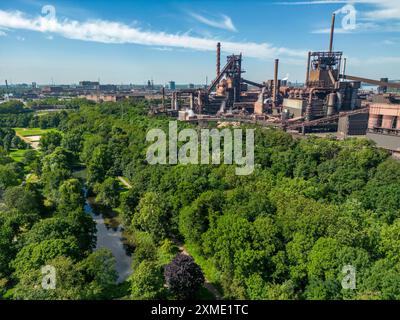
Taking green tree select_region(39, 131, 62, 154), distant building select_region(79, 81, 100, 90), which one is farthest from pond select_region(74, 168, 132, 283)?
distant building select_region(79, 81, 100, 90)

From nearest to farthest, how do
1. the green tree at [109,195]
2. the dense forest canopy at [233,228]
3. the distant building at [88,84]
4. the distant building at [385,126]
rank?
the dense forest canopy at [233,228]
the green tree at [109,195]
the distant building at [385,126]
the distant building at [88,84]

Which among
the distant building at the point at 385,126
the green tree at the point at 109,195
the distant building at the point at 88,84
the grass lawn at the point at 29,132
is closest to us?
the green tree at the point at 109,195

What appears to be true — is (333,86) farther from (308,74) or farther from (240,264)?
(240,264)

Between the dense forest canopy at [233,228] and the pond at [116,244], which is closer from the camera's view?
the dense forest canopy at [233,228]

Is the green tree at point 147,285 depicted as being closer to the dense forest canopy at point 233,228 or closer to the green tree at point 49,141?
the dense forest canopy at point 233,228

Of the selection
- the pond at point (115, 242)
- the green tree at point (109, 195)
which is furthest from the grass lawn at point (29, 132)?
the green tree at point (109, 195)
